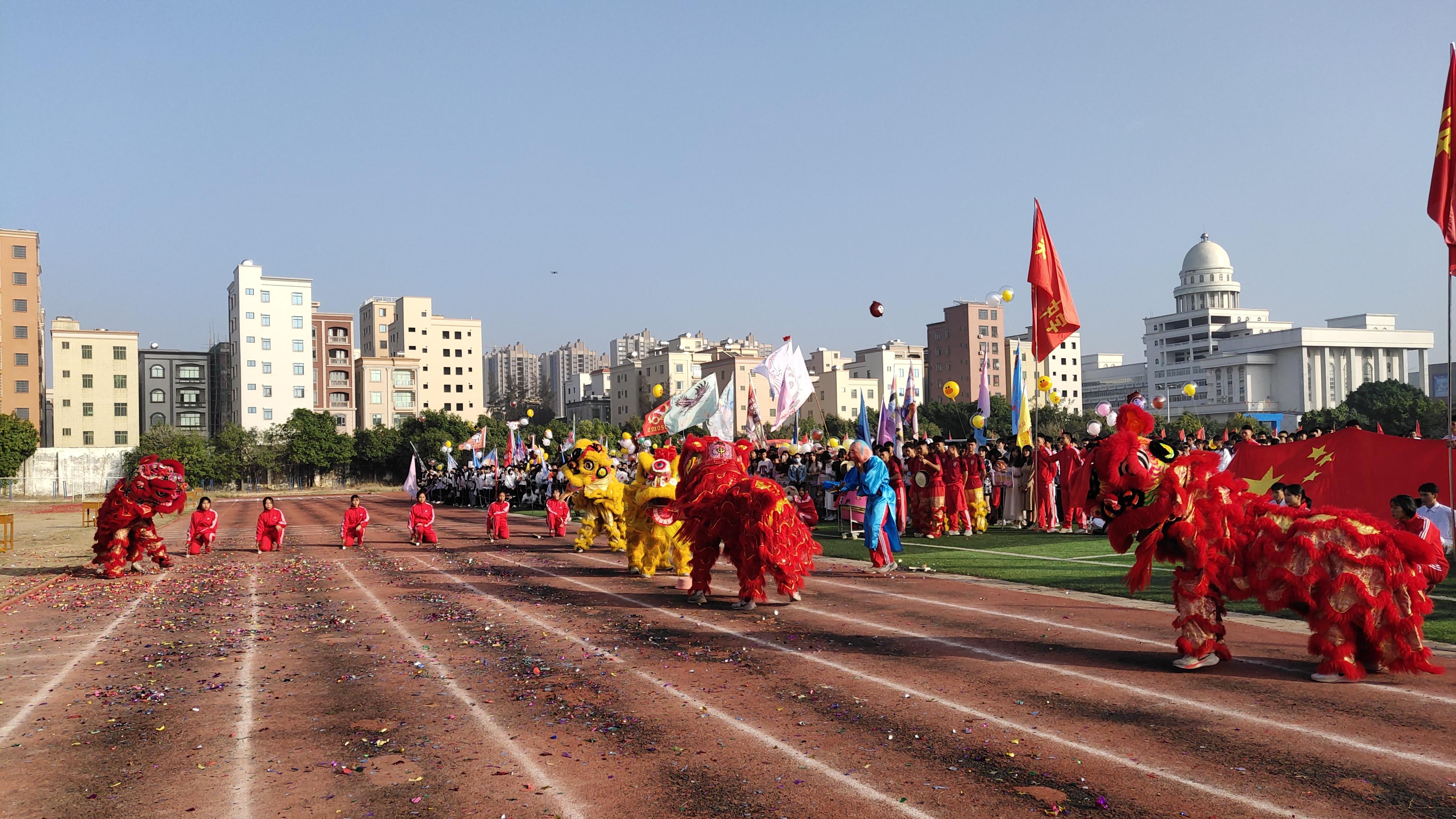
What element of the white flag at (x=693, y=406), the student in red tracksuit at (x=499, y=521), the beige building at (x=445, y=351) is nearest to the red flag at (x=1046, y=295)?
the white flag at (x=693, y=406)

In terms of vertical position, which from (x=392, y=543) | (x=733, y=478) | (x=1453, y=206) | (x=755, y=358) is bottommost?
(x=392, y=543)

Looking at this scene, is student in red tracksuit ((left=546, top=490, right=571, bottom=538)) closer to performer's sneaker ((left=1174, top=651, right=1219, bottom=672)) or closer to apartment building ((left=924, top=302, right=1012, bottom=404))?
performer's sneaker ((left=1174, top=651, right=1219, bottom=672))

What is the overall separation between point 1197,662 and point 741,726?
11.7ft

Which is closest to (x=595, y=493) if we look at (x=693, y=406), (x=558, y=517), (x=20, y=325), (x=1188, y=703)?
(x=558, y=517)

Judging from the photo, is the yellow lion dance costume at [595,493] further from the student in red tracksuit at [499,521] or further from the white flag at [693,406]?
the white flag at [693,406]

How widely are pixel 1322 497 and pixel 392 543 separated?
669 inches

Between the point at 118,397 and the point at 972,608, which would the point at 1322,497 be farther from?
the point at 118,397

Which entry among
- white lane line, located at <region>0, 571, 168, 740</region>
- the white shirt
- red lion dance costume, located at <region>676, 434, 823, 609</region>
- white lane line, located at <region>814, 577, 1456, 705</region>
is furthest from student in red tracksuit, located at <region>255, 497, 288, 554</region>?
the white shirt

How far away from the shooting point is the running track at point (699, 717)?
197 inches

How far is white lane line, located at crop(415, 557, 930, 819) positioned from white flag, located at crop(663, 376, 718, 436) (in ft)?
41.9

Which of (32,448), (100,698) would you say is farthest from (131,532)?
(32,448)

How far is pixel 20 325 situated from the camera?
73.9m

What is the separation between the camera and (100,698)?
7.27 meters

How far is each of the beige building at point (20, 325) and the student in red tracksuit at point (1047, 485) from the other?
78187mm
